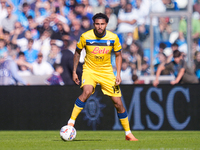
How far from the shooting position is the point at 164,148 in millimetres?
5215

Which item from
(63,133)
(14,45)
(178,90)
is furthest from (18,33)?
(63,133)

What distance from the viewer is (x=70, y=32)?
1316 cm

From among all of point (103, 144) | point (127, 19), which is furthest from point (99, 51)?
point (127, 19)

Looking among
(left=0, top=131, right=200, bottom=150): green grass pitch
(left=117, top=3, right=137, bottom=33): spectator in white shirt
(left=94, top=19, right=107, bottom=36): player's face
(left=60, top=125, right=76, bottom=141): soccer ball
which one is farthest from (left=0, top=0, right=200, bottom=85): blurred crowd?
(left=60, top=125, right=76, bottom=141): soccer ball

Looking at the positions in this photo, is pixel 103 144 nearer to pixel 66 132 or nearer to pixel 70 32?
pixel 66 132

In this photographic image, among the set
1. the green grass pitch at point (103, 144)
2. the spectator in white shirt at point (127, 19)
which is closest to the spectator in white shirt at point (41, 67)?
the spectator in white shirt at point (127, 19)

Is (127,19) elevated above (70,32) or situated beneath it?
elevated above

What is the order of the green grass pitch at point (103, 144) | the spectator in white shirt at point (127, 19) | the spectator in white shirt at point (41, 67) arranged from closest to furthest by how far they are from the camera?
the green grass pitch at point (103, 144), the spectator in white shirt at point (41, 67), the spectator in white shirt at point (127, 19)

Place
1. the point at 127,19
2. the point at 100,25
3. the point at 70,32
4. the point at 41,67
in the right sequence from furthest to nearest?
the point at 127,19, the point at 70,32, the point at 41,67, the point at 100,25

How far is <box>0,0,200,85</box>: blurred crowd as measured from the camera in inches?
469

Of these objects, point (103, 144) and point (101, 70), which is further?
point (101, 70)

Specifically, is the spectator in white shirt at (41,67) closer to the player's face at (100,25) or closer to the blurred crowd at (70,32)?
the blurred crowd at (70,32)

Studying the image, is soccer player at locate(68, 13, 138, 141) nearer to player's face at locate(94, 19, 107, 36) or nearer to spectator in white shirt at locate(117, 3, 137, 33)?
player's face at locate(94, 19, 107, 36)

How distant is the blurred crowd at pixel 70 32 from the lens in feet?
39.1
